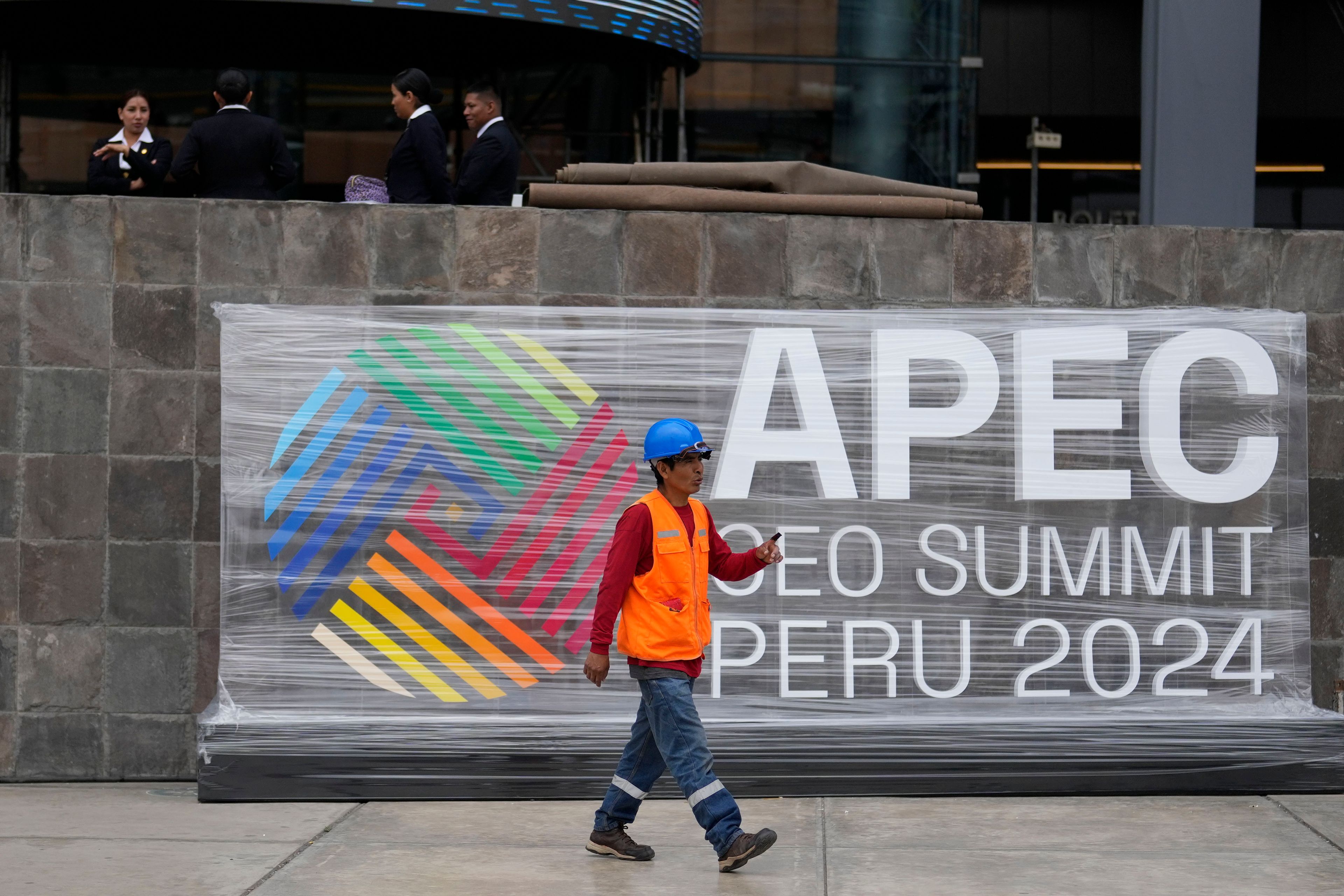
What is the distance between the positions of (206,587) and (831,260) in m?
3.15

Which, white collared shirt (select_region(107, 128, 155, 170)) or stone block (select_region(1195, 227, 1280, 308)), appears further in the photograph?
white collared shirt (select_region(107, 128, 155, 170))

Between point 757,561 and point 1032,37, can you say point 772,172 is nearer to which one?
point 757,561

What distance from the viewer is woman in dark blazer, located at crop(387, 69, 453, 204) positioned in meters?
7.50

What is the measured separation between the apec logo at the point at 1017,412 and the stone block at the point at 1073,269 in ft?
0.56

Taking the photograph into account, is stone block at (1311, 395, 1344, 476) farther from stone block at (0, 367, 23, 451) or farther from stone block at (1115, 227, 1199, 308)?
stone block at (0, 367, 23, 451)

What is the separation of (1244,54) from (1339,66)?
9513 millimetres

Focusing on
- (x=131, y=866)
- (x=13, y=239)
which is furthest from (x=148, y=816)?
(x=13, y=239)

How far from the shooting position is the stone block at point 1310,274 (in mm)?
7055

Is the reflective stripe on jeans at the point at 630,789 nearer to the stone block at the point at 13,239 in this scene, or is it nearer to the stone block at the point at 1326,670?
the stone block at the point at 1326,670

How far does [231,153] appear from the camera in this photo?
7512 millimetres

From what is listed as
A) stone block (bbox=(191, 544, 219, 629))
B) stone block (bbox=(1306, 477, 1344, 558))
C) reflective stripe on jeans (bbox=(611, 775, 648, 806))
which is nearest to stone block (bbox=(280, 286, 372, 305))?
stone block (bbox=(191, 544, 219, 629))

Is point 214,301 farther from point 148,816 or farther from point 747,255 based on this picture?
point 747,255

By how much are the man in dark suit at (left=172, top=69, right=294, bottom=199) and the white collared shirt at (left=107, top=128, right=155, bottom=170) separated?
58cm

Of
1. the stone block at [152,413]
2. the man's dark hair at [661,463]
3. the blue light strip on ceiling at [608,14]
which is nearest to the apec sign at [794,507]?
the stone block at [152,413]
